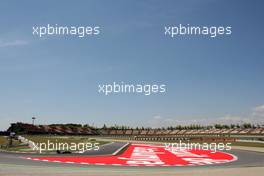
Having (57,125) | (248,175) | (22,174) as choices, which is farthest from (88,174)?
(57,125)

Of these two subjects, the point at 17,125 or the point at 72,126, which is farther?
the point at 72,126

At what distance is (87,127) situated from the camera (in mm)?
177250

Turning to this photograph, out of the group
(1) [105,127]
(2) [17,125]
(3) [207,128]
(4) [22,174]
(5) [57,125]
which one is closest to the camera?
(4) [22,174]

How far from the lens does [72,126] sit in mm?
178000

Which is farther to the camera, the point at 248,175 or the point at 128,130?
the point at 128,130

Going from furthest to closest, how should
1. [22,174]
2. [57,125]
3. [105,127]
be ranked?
1. [105,127]
2. [57,125]
3. [22,174]

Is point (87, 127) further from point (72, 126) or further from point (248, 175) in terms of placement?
point (248, 175)

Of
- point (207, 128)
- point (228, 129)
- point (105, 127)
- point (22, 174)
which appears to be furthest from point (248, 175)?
point (105, 127)

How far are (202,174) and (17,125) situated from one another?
137 meters

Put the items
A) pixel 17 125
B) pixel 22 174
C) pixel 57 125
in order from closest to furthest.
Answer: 1. pixel 22 174
2. pixel 17 125
3. pixel 57 125

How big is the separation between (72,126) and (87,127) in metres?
7.16

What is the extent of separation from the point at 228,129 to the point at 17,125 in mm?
81258

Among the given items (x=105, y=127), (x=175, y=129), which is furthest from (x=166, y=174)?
(x=105, y=127)

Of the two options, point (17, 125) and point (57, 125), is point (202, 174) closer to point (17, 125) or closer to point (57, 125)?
point (17, 125)
